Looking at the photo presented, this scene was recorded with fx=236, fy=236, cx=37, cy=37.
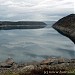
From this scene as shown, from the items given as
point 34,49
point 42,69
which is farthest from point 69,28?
point 42,69

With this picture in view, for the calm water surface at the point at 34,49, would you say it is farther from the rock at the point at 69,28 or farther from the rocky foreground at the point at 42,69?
the rock at the point at 69,28

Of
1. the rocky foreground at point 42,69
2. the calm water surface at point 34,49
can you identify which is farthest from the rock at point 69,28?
the rocky foreground at point 42,69

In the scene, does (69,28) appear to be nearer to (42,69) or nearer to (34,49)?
(34,49)

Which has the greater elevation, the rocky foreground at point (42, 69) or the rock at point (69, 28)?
the rocky foreground at point (42, 69)

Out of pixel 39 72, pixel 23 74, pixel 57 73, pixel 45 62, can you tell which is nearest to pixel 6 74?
pixel 23 74

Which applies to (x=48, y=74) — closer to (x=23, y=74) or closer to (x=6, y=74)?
(x=23, y=74)

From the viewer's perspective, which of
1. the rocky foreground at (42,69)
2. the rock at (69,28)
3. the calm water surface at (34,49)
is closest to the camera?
the rocky foreground at (42,69)

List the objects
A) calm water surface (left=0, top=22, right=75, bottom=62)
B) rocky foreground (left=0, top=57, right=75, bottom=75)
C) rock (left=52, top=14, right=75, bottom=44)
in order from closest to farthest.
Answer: rocky foreground (left=0, top=57, right=75, bottom=75) < calm water surface (left=0, top=22, right=75, bottom=62) < rock (left=52, top=14, right=75, bottom=44)

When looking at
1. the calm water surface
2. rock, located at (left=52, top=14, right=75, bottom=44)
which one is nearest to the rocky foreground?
the calm water surface

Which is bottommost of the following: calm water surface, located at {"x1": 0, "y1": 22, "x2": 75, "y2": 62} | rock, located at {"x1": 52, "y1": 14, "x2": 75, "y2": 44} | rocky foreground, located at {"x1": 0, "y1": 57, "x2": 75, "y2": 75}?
rock, located at {"x1": 52, "y1": 14, "x2": 75, "y2": 44}

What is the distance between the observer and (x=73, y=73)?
17.7 meters

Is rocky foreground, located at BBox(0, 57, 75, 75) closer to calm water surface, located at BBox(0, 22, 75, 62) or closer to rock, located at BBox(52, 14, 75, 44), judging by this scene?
calm water surface, located at BBox(0, 22, 75, 62)

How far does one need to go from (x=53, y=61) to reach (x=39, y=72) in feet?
33.2

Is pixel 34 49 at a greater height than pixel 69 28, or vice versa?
pixel 34 49
